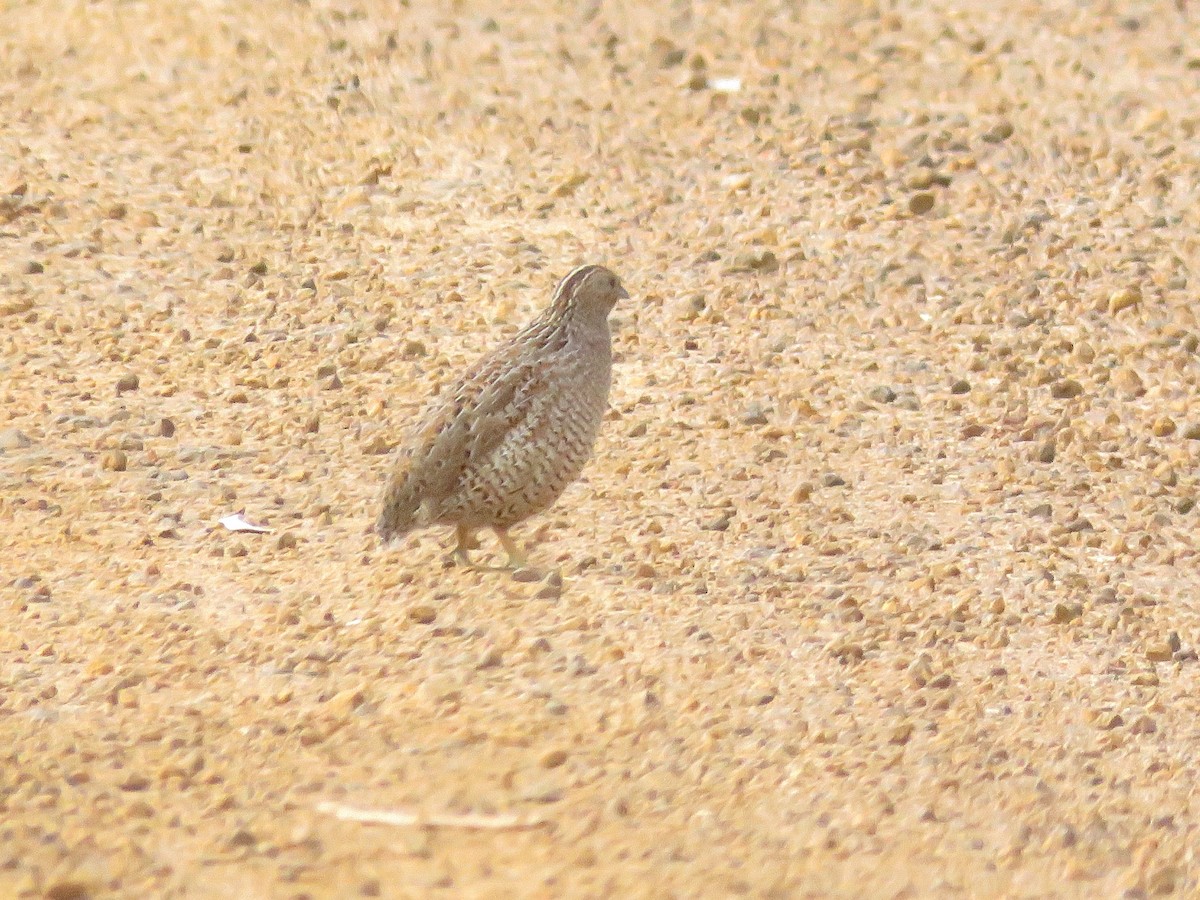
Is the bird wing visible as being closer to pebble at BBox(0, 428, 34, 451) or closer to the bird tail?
the bird tail

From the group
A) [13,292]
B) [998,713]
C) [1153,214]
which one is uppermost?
[1153,214]

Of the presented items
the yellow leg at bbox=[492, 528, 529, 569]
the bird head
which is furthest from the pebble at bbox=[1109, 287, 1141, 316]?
the yellow leg at bbox=[492, 528, 529, 569]

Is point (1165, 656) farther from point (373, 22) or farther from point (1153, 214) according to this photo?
point (373, 22)

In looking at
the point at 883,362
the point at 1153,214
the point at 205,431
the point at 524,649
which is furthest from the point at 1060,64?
the point at 524,649

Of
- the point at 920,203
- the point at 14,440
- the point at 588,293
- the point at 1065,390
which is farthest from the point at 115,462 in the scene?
the point at 920,203

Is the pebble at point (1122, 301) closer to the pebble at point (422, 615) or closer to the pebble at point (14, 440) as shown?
the pebble at point (422, 615)

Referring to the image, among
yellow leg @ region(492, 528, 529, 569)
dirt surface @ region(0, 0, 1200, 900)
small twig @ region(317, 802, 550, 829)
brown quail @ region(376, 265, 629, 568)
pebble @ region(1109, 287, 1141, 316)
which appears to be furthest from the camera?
pebble @ region(1109, 287, 1141, 316)

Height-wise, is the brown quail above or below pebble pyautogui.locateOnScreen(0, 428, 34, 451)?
above
